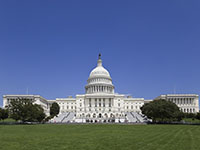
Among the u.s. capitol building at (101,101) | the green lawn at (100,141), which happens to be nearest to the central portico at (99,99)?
the u.s. capitol building at (101,101)

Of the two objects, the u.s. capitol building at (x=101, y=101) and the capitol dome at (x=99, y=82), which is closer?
the u.s. capitol building at (x=101, y=101)

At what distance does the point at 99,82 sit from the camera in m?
172

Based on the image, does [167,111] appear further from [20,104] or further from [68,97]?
[68,97]

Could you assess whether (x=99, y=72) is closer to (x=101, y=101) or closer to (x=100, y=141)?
(x=101, y=101)

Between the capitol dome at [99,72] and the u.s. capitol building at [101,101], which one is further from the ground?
the capitol dome at [99,72]

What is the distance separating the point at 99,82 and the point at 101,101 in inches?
723

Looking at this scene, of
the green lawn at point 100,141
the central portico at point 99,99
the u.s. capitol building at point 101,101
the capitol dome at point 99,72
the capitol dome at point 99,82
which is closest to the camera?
the green lawn at point 100,141

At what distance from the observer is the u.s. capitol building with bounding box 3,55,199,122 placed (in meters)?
150

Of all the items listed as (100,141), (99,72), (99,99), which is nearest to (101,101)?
(99,99)

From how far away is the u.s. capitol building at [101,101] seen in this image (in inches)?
5920

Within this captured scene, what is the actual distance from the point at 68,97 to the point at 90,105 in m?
41.6

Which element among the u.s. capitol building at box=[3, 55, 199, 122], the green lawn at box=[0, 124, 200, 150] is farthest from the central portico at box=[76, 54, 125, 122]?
the green lawn at box=[0, 124, 200, 150]

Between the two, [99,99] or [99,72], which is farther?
[99,72]

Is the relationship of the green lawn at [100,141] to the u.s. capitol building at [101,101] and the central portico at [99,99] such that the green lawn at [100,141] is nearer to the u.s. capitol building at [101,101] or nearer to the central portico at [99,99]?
the central portico at [99,99]
